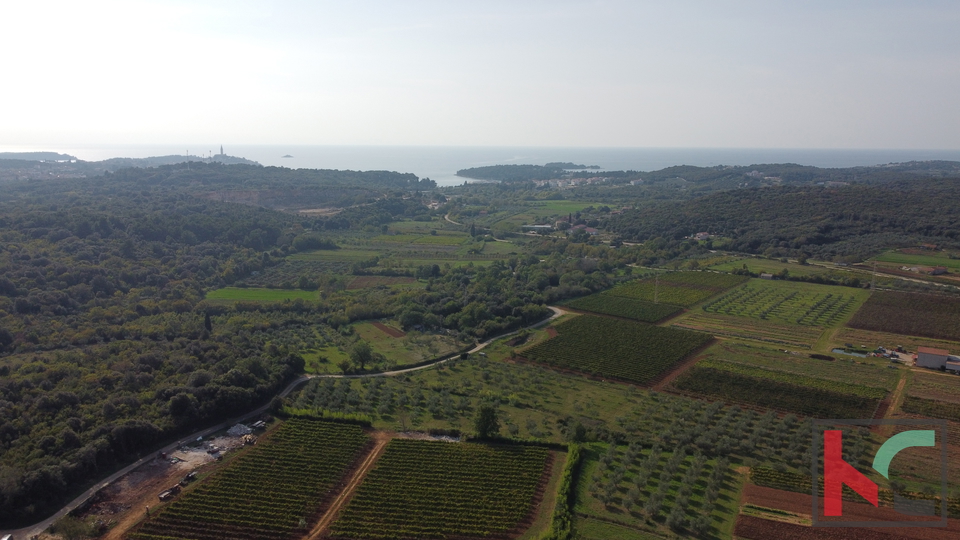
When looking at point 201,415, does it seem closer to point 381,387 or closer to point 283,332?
point 381,387

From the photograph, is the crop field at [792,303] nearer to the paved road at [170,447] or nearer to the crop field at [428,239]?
the paved road at [170,447]

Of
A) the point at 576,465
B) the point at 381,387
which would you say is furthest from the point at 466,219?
the point at 576,465

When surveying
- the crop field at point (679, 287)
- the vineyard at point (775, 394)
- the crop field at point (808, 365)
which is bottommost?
the vineyard at point (775, 394)

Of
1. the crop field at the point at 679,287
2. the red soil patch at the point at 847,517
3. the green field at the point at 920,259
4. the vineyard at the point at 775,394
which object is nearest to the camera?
the red soil patch at the point at 847,517

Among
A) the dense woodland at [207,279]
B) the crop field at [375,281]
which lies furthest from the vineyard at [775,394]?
the crop field at [375,281]

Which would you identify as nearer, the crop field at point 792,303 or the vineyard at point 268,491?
the vineyard at point 268,491

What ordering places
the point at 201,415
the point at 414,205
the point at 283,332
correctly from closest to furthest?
1. the point at 201,415
2. the point at 283,332
3. the point at 414,205

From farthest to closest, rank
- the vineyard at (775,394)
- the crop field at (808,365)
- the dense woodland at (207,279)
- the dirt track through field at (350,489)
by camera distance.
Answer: the crop field at (808,365), the vineyard at (775,394), the dense woodland at (207,279), the dirt track through field at (350,489)
